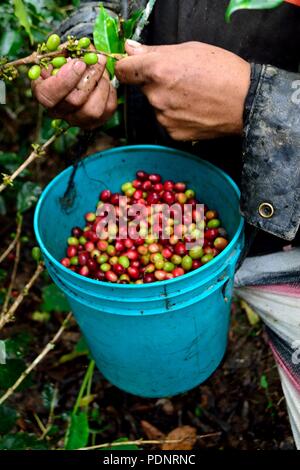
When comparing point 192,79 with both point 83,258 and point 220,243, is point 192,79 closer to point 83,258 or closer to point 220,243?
point 220,243

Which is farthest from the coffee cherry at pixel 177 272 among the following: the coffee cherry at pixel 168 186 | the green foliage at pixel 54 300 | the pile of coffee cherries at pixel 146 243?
the green foliage at pixel 54 300

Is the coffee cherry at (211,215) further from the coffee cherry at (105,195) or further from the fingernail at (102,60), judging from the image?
the fingernail at (102,60)

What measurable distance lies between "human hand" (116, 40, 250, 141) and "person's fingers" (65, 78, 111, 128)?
8 cm

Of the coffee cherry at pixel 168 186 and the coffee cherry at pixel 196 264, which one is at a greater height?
the coffee cherry at pixel 168 186

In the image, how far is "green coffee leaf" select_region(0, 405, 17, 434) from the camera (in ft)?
5.73

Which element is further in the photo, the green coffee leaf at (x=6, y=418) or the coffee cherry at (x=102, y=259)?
the coffee cherry at (x=102, y=259)

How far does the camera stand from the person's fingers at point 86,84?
4.76 feet

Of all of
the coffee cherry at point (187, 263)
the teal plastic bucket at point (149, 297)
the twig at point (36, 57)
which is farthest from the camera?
the coffee cherry at point (187, 263)

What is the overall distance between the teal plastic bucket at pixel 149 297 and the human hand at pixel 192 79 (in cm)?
32

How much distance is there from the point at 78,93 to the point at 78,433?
118cm

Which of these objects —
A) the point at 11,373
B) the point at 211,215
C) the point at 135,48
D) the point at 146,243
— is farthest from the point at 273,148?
the point at 11,373

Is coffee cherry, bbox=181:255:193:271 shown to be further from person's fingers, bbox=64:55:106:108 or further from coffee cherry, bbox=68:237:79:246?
person's fingers, bbox=64:55:106:108

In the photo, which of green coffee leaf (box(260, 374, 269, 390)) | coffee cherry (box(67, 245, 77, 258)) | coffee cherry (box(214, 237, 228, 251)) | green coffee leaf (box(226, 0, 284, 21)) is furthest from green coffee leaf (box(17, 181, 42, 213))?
green coffee leaf (box(226, 0, 284, 21))
